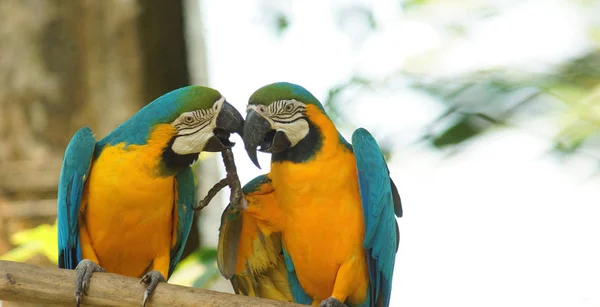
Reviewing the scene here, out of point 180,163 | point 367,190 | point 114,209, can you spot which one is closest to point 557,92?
point 367,190

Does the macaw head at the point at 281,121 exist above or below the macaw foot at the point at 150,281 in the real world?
above

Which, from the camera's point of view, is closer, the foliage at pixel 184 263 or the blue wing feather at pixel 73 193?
the blue wing feather at pixel 73 193

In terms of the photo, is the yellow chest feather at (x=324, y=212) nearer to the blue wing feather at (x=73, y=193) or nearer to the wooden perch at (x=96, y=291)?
the wooden perch at (x=96, y=291)

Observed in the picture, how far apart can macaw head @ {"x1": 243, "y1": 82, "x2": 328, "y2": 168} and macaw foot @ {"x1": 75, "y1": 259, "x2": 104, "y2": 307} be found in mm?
972

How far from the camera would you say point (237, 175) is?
3943 mm

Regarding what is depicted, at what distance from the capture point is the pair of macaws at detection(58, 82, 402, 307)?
391cm

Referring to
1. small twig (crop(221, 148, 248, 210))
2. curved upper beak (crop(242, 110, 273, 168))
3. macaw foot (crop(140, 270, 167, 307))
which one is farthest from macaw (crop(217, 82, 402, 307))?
macaw foot (crop(140, 270, 167, 307))

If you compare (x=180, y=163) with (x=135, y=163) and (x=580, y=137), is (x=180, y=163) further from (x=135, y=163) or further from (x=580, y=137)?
(x=580, y=137)

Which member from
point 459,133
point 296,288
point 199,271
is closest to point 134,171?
point 296,288

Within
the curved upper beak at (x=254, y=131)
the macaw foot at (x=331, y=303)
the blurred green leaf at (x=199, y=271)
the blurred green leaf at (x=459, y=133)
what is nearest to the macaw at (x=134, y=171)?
the curved upper beak at (x=254, y=131)

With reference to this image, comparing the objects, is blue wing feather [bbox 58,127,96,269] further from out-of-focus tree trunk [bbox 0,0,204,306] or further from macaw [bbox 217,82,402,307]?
out-of-focus tree trunk [bbox 0,0,204,306]

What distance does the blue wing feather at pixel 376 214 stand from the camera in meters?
3.93

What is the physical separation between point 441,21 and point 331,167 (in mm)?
1785

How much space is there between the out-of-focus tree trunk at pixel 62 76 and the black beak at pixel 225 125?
2514 millimetres
